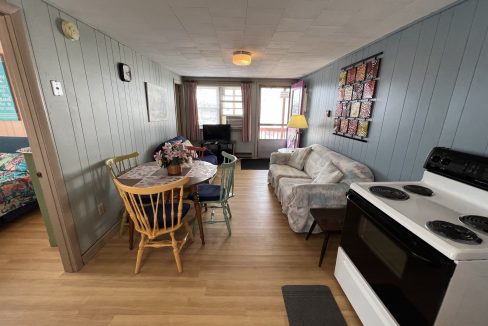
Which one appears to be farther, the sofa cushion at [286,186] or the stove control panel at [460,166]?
the sofa cushion at [286,186]

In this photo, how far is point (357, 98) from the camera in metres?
2.66

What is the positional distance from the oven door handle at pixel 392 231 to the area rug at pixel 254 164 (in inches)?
146

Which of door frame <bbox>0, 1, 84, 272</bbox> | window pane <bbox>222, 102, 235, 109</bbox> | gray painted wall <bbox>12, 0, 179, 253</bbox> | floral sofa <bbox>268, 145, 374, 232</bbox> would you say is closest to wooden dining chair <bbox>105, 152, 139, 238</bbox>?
gray painted wall <bbox>12, 0, 179, 253</bbox>

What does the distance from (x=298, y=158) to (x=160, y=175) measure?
8.08 ft

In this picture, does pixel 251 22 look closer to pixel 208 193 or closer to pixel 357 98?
pixel 357 98

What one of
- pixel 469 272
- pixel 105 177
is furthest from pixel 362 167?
pixel 105 177

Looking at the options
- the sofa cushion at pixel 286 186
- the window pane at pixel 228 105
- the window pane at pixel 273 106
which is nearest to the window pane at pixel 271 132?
the window pane at pixel 273 106

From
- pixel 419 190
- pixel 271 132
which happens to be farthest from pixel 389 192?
pixel 271 132

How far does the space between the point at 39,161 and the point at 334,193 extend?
268 cm

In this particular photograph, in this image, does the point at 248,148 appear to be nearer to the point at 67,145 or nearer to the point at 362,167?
the point at 362,167

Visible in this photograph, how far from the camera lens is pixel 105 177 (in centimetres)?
227

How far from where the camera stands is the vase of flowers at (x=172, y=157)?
81.6 inches

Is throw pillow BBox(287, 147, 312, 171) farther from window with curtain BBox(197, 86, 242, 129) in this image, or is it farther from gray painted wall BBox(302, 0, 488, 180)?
window with curtain BBox(197, 86, 242, 129)

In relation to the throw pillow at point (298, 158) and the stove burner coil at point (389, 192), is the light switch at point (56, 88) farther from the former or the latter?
the throw pillow at point (298, 158)
